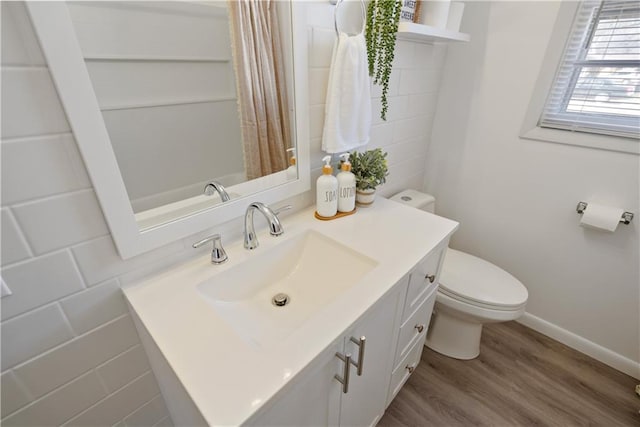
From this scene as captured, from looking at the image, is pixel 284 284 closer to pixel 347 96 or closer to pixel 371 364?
pixel 371 364

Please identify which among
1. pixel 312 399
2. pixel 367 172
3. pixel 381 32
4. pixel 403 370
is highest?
pixel 381 32

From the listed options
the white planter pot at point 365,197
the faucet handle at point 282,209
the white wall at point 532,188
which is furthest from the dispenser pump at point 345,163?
the white wall at point 532,188

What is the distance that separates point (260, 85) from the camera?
34.7 inches

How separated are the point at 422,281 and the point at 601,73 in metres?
1.20

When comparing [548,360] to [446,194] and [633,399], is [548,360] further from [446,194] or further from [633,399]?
[446,194]

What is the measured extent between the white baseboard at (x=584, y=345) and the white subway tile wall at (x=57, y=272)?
178 centimetres

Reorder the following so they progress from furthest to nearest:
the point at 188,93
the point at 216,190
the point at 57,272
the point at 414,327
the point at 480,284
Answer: the point at 480,284
the point at 414,327
the point at 216,190
the point at 188,93
the point at 57,272

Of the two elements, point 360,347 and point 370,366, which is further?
point 370,366

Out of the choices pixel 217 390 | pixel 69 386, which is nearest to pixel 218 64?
pixel 217 390

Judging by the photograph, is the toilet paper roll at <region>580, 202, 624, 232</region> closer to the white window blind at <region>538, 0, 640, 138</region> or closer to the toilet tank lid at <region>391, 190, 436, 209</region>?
the white window blind at <region>538, 0, 640, 138</region>

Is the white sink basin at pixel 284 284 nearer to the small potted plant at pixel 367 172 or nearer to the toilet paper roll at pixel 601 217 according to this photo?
the small potted plant at pixel 367 172

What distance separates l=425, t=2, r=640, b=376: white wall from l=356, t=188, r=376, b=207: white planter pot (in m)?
0.85

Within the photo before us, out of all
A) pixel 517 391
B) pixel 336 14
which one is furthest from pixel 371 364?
pixel 336 14

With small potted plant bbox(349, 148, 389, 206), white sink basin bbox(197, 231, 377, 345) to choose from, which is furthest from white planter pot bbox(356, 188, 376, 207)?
white sink basin bbox(197, 231, 377, 345)
